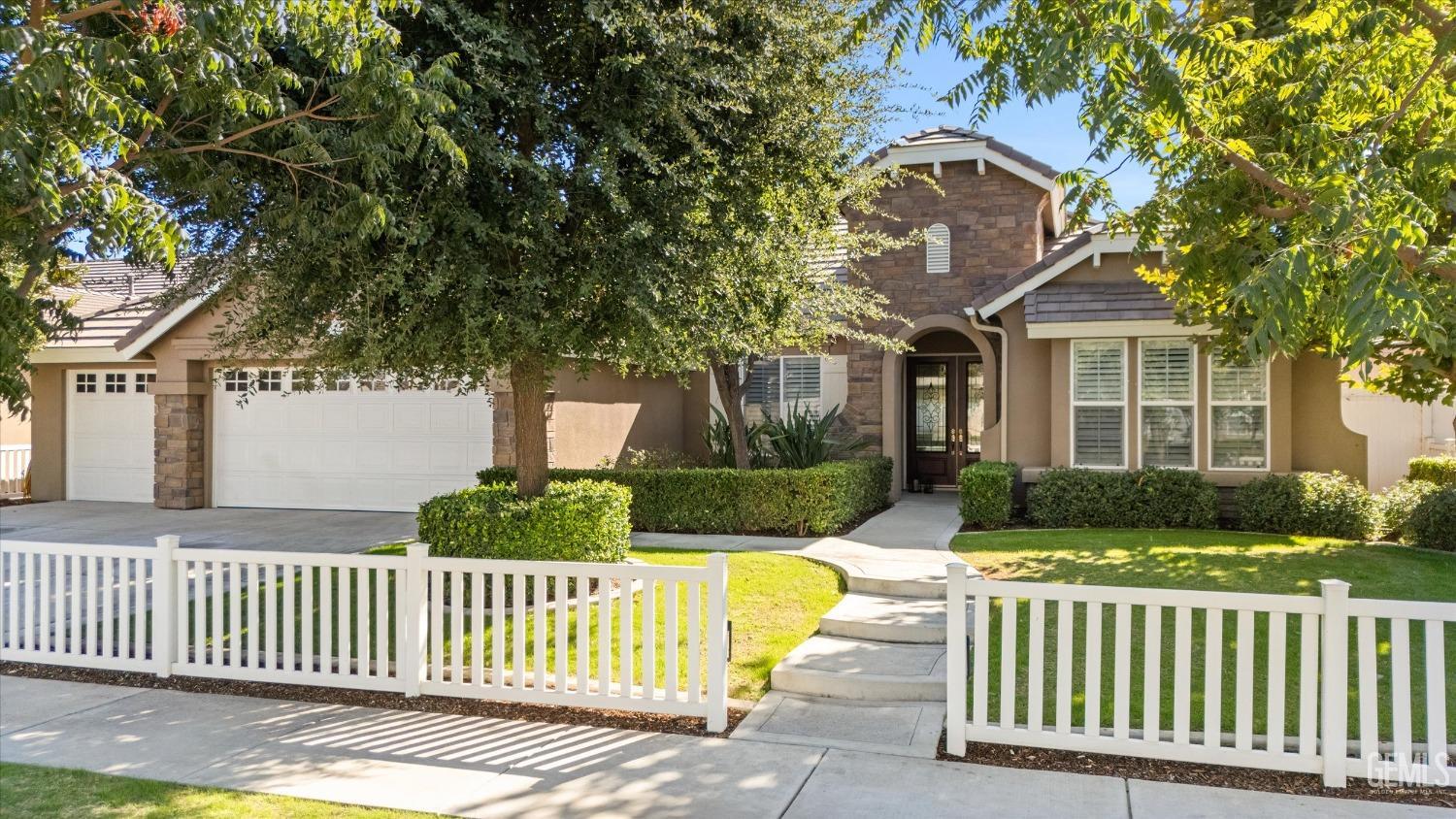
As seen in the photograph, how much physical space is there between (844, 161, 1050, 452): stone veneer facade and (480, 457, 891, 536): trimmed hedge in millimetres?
3021

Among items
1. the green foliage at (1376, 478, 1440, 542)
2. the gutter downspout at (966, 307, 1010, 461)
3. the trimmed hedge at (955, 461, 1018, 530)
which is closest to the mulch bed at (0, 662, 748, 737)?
the trimmed hedge at (955, 461, 1018, 530)

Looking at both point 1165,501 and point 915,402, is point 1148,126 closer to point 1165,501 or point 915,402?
point 1165,501

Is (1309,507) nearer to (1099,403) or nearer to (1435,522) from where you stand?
(1435,522)

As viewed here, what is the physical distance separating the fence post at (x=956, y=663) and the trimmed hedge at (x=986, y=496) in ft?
25.2

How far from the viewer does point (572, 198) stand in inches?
301

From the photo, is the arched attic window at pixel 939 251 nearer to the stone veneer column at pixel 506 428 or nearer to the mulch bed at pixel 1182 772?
the stone veneer column at pixel 506 428

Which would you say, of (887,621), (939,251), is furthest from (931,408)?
(887,621)

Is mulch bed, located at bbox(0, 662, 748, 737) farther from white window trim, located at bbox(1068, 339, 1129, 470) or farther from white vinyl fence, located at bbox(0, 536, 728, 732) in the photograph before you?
white window trim, located at bbox(1068, 339, 1129, 470)

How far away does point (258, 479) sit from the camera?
52.2 feet

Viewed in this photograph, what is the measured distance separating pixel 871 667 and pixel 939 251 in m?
10.4

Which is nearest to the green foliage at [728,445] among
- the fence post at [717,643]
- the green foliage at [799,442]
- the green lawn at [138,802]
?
the green foliage at [799,442]

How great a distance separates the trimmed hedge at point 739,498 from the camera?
12102mm

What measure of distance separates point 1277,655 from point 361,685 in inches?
213

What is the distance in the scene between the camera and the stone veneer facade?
50.0ft
